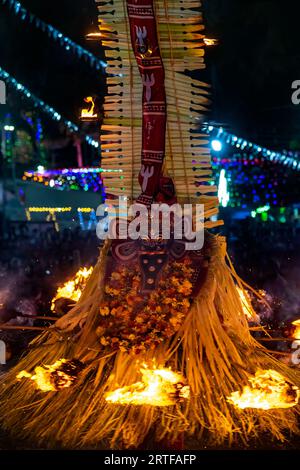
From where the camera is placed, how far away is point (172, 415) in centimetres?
295

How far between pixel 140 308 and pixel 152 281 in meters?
0.21

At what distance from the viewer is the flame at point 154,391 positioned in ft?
10.1

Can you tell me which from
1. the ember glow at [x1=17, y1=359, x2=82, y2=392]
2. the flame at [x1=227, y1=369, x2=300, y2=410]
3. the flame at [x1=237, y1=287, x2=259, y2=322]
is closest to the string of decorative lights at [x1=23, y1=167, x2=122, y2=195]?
the flame at [x1=237, y1=287, x2=259, y2=322]

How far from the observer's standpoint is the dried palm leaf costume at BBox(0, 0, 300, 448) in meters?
3.33

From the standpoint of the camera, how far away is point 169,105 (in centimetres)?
381

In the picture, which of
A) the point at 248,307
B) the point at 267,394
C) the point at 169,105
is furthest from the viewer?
the point at 248,307

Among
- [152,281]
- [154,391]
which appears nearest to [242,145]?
[152,281]

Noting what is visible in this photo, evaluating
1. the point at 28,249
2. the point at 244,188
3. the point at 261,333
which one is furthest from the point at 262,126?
the point at 261,333

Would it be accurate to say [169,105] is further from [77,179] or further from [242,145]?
[77,179]

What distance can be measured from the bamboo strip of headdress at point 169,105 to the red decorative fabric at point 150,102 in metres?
0.07

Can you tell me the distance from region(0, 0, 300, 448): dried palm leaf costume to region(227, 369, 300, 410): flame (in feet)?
0.20

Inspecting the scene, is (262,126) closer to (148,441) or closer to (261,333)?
(261,333)

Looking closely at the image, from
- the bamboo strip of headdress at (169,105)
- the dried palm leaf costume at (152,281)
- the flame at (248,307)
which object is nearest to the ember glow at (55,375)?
the dried palm leaf costume at (152,281)

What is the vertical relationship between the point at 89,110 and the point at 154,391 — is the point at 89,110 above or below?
above
